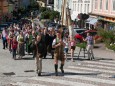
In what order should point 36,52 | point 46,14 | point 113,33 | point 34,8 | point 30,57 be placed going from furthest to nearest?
A: point 34,8 < point 46,14 < point 113,33 < point 30,57 < point 36,52

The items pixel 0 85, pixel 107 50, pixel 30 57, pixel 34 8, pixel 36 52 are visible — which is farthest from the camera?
pixel 34 8

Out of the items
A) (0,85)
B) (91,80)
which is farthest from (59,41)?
(0,85)

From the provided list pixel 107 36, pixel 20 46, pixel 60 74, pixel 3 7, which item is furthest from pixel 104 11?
pixel 3 7

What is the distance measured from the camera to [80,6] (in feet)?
198

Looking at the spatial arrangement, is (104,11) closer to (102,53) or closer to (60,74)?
(102,53)

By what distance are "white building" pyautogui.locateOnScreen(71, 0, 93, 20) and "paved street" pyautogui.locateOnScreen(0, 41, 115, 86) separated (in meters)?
33.7

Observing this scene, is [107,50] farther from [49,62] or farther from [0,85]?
[0,85]

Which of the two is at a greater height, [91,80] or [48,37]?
[48,37]

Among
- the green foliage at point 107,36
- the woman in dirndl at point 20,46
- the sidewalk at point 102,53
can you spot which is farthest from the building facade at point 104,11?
the woman in dirndl at point 20,46

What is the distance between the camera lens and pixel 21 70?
680 inches

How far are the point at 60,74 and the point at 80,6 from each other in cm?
4474

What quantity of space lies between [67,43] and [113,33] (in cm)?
863

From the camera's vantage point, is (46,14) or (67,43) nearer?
(67,43)

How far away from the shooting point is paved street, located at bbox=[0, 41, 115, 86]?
14.6 metres
